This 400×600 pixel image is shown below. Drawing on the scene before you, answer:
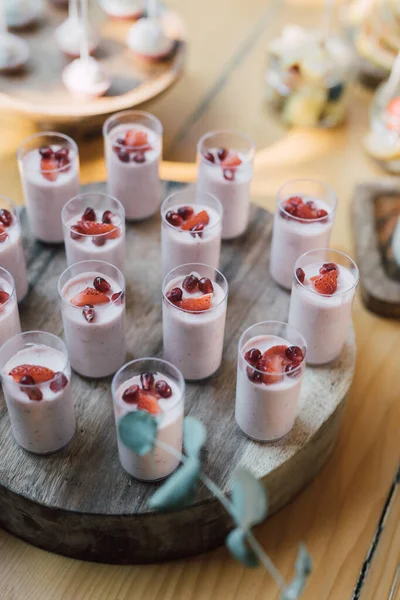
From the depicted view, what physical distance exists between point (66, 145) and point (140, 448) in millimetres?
1095

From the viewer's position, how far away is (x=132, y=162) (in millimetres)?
1946

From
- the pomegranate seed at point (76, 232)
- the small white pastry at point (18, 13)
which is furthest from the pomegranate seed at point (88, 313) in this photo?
the small white pastry at point (18, 13)

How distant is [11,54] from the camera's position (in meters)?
2.25

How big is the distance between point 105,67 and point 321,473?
4.38 feet

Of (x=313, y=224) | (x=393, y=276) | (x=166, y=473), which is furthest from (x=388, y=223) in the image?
(x=166, y=473)

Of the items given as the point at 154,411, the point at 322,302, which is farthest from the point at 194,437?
the point at 322,302

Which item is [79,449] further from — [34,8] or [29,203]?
[34,8]

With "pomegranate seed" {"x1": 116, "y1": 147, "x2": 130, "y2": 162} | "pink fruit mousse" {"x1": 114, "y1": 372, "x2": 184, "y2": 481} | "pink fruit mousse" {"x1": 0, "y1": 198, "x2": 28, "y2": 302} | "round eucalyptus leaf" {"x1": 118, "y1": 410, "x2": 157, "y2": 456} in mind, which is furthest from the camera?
"pomegranate seed" {"x1": 116, "y1": 147, "x2": 130, "y2": 162}

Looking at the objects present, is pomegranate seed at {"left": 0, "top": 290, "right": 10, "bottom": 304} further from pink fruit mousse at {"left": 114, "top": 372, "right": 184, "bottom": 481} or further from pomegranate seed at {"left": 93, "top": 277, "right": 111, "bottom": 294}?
pink fruit mousse at {"left": 114, "top": 372, "right": 184, "bottom": 481}

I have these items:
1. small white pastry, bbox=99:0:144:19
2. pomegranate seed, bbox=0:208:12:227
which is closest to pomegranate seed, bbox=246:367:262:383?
pomegranate seed, bbox=0:208:12:227

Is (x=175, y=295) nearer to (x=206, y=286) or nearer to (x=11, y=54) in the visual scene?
(x=206, y=286)

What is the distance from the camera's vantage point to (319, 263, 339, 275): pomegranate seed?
1.67m

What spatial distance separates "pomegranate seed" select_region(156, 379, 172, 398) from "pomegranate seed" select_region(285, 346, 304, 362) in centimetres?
24

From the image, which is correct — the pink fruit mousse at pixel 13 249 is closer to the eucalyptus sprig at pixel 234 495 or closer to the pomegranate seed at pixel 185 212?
the pomegranate seed at pixel 185 212
